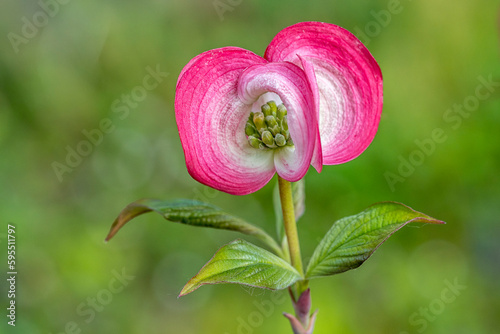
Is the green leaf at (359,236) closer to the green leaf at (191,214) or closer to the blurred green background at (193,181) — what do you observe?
the green leaf at (191,214)

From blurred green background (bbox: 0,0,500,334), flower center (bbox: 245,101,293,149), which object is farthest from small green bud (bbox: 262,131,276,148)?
blurred green background (bbox: 0,0,500,334)

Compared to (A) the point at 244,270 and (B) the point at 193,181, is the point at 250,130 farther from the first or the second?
(B) the point at 193,181

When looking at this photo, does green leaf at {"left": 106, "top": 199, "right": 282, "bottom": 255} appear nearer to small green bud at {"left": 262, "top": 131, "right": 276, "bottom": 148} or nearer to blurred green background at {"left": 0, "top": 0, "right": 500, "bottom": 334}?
small green bud at {"left": 262, "top": 131, "right": 276, "bottom": 148}

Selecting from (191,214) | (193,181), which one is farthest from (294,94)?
(193,181)

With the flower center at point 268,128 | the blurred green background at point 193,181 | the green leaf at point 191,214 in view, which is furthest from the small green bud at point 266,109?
the blurred green background at point 193,181

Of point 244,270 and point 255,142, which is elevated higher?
point 255,142
